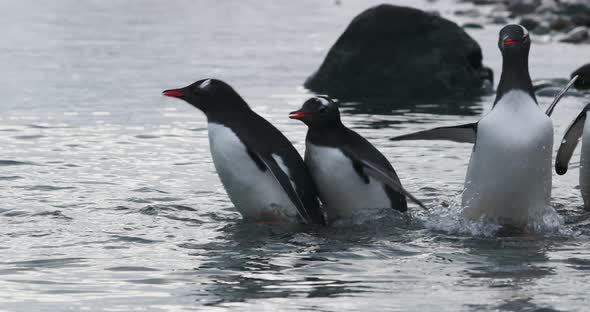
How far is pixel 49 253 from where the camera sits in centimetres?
664

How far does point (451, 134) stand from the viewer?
296 inches

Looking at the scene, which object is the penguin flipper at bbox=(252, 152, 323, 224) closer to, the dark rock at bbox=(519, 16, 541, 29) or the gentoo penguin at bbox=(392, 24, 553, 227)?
the gentoo penguin at bbox=(392, 24, 553, 227)

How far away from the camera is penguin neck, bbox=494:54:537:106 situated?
7086 mm

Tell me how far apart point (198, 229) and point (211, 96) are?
2.82ft

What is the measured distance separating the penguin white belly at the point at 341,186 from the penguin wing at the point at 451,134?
13.7 inches

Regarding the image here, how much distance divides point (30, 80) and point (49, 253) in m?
10.3

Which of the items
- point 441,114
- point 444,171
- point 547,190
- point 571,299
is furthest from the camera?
point 441,114

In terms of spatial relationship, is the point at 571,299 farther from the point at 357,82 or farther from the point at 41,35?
the point at 41,35

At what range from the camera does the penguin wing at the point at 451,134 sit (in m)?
7.36

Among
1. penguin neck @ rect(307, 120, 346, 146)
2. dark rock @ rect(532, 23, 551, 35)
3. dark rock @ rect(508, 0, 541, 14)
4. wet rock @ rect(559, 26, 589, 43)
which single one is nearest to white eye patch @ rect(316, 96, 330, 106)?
penguin neck @ rect(307, 120, 346, 146)

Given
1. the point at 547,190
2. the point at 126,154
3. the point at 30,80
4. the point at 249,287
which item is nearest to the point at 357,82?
the point at 30,80

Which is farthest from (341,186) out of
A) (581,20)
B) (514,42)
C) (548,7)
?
(548,7)

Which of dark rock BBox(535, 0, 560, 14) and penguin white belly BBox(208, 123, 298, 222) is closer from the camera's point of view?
penguin white belly BBox(208, 123, 298, 222)

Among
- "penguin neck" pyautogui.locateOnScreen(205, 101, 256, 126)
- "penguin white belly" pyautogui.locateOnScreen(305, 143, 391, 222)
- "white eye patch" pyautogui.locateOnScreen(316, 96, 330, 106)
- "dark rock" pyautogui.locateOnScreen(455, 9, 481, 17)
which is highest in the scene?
"dark rock" pyautogui.locateOnScreen(455, 9, 481, 17)
